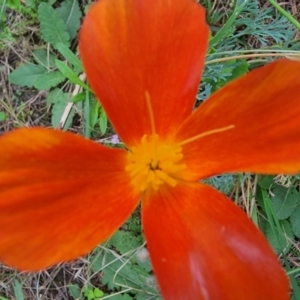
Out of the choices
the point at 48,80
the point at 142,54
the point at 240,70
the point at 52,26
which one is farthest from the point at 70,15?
the point at 142,54

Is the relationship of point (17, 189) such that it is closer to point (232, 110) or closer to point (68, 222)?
point (68, 222)

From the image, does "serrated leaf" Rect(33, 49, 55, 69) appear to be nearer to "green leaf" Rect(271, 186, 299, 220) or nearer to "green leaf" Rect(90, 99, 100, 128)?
"green leaf" Rect(90, 99, 100, 128)

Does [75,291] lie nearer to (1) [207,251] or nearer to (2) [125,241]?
(2) [125,241]

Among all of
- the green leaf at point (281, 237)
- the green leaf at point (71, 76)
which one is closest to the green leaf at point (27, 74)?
the green leaf at point (71, 76)

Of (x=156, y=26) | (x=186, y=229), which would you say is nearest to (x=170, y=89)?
(x=156, y=26)

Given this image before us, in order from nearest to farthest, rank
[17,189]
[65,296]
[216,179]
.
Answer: [17,189] → [216,179] → [65,296]

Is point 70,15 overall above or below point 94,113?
above

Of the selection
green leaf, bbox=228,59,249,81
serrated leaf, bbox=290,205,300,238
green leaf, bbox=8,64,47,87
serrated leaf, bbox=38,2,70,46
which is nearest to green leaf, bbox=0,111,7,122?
green leaf, bbox=8,64,47,87

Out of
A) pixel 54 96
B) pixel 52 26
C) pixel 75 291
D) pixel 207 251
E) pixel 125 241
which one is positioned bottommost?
pixel 75 291
